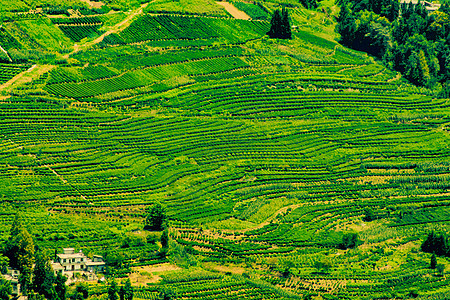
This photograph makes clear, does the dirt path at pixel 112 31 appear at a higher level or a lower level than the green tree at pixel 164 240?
higher

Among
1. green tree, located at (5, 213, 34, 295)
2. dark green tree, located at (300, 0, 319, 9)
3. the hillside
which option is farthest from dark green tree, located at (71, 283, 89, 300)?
dark green tree, located at (300, 0, 319, 9)

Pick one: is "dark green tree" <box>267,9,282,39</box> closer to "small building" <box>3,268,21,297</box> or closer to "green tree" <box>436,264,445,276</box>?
"green tree" <box>436,264,445,276</box>

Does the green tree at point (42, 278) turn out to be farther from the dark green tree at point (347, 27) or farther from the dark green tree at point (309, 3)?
the dark green tree at point (309, 3)

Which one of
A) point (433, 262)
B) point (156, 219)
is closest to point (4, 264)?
point (156, 219)

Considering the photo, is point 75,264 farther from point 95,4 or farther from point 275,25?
point 275,25

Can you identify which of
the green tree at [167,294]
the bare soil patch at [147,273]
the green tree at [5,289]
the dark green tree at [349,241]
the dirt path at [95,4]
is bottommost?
the green tree at [167,294]

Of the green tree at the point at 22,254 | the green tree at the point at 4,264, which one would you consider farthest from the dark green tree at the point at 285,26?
the green tree at the point at 4,264

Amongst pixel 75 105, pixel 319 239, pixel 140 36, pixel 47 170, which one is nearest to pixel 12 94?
pixel 75 105
